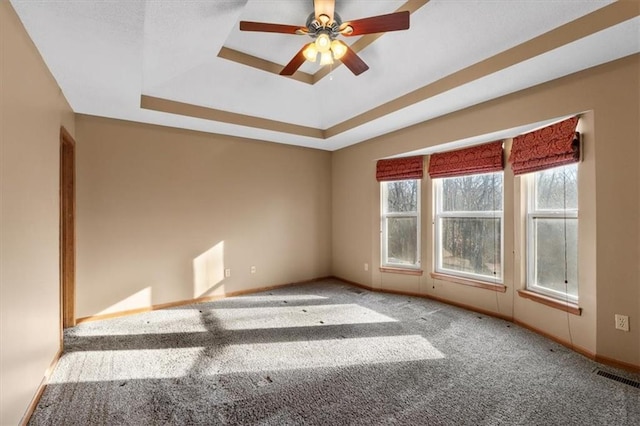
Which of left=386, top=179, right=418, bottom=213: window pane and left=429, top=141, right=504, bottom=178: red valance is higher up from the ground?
left=429, top=141, right=504, bottom=178: red valance

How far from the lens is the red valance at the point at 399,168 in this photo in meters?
4.25

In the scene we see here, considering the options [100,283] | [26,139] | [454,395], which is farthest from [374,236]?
[26,139]

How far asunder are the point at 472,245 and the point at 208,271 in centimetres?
361

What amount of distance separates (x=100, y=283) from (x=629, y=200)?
5245 mm

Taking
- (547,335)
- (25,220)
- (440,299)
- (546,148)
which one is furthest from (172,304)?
(546,148)

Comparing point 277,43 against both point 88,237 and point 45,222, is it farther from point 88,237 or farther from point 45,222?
point 88,237

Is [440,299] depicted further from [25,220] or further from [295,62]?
[25,220]

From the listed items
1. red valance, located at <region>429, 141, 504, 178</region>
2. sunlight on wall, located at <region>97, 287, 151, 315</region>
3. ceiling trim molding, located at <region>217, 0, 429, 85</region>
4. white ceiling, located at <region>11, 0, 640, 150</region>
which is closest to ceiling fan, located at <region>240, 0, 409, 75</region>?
white ceiling, located at <region>11, 0, 640, 150</region>

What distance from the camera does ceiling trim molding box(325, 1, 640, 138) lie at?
1.96 metres

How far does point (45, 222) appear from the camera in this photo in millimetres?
2244

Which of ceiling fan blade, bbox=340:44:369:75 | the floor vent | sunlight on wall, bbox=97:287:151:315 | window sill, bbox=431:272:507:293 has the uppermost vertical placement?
ceiling fan blade, bbox=340:44:369:75

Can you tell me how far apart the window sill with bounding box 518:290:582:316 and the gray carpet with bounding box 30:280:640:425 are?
0.35 metres

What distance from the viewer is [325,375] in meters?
2.30

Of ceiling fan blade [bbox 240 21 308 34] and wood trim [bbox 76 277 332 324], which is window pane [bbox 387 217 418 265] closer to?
wood trim [bbox 76 277 332 324]
